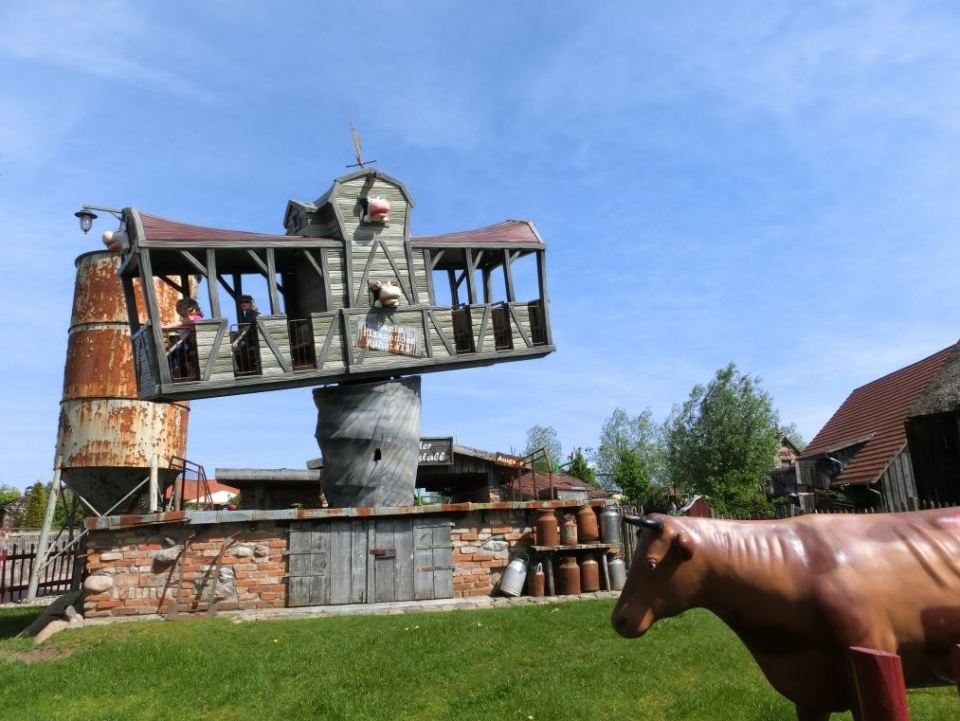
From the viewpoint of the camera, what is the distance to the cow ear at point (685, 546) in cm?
356

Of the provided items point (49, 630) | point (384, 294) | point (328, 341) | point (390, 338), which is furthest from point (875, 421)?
point (49, 630)

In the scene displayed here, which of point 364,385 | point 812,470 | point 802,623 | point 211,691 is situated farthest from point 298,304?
point 812,470

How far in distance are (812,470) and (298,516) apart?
776 inches

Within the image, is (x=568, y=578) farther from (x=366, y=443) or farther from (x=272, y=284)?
(x=272, y=284)

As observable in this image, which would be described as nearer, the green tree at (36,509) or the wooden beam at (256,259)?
the wooden beam at (256,259)

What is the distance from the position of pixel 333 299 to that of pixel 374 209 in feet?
6.70

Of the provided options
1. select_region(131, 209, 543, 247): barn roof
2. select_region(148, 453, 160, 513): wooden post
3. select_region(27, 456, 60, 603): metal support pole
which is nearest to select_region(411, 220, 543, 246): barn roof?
select_region(131, 209, 543, 247): barn roof

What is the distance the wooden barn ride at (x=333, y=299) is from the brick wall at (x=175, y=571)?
2.63m

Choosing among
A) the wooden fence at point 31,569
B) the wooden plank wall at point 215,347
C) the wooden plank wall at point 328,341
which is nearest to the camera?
the wooden plank wall at point 215,347

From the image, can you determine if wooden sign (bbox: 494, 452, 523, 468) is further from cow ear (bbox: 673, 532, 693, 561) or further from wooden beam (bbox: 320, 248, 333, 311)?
cow ear (bbox: 673, 532, 693, 561)

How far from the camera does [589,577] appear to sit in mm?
14055

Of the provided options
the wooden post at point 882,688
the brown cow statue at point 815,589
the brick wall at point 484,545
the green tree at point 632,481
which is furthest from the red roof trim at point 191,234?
the green tree at point 632,481

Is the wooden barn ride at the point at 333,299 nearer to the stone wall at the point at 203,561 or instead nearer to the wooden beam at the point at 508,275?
the wooden beam at the point at 508,275

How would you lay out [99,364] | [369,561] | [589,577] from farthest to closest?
[99,364] < [589,577] < [369,561]
